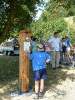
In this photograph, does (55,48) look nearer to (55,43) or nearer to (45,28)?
(55,43)

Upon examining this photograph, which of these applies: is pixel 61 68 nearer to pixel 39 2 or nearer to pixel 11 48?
pixel 39 2

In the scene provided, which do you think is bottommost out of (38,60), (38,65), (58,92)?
(58,92)

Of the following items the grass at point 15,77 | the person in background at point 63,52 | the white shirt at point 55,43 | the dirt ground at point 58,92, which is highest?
the white shirt at point 55,43

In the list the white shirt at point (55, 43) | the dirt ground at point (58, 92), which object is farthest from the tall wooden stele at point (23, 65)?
the white shirt at point (55, 43)

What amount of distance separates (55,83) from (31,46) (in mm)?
2001

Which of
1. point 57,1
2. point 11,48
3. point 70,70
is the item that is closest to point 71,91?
point 70,70

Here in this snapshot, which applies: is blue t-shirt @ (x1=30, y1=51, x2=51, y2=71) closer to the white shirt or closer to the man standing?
the man standing

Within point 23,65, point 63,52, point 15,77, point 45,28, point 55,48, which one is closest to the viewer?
point 23,65

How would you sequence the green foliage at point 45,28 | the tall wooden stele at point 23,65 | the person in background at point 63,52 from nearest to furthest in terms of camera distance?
the tall wooden stele at point 23,65 → the person in background at point 63,52 → the green foliage at point 45,28

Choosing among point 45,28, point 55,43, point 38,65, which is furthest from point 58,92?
point 45,28

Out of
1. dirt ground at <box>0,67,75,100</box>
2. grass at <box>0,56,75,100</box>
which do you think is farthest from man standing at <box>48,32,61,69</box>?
dirt ground at <box>0,67,75,100</box>

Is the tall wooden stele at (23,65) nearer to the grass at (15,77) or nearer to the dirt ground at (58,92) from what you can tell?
the dirt ground at (58,92)

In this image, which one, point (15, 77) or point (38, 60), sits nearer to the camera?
point (38, 60)

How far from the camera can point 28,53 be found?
11.1 meters
